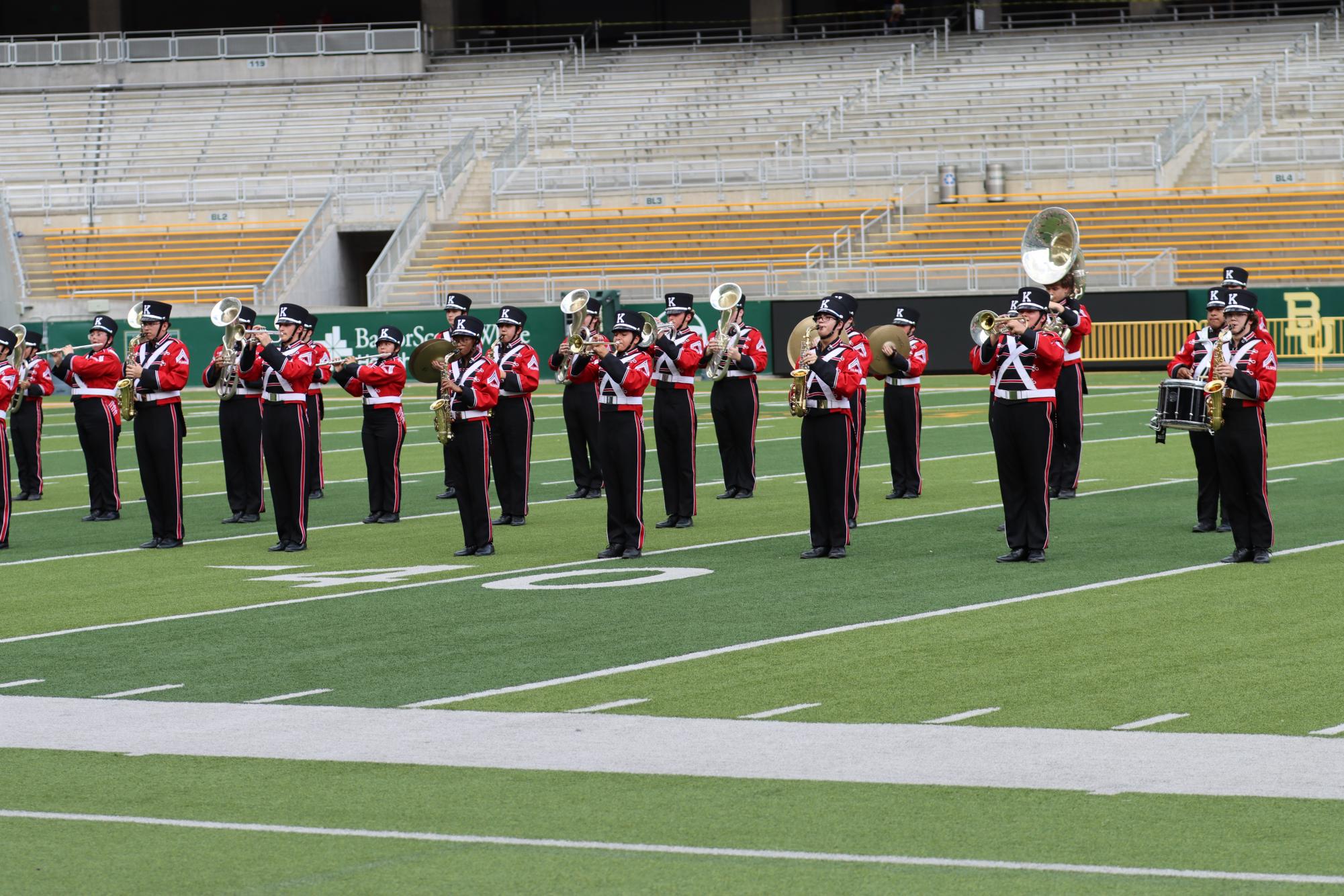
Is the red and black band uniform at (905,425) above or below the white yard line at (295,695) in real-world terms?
above

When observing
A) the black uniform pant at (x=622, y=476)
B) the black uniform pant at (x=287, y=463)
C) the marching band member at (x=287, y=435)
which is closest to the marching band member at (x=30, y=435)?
the marching band member at (x=287, y=435)

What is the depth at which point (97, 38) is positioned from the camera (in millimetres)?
48031

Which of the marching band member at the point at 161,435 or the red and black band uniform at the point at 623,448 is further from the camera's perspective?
the marching band member at the point at 161,435

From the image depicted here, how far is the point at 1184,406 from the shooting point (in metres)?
11.8

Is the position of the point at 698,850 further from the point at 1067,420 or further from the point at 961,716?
the point at 1067,420

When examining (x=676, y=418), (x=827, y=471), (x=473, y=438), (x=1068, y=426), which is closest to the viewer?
(x=827, y=471)

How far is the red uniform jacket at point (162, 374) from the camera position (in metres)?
14.0

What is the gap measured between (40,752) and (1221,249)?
2956 cm

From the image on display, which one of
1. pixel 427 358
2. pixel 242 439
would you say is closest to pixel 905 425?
pixel 427 358

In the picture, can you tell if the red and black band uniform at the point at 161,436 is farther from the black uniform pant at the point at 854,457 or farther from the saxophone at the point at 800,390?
the black uniform pant at the point at 854,457

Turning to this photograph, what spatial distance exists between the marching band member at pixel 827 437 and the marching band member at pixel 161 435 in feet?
15.2

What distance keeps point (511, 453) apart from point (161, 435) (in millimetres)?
2641

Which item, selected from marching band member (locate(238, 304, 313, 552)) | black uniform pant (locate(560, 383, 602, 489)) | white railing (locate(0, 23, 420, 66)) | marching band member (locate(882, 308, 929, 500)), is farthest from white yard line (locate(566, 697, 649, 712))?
white railing (locate(0, 23, 420, 66))

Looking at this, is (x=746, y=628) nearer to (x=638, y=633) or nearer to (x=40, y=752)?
(x=638, y=633)
